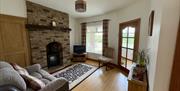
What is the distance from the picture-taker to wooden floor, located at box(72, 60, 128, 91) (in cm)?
270

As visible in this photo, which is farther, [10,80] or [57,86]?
[57,86]

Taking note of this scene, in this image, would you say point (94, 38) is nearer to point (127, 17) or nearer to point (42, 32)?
point (127, 17)

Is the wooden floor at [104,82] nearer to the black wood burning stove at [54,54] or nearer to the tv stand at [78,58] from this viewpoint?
the tv stand at [78,58]

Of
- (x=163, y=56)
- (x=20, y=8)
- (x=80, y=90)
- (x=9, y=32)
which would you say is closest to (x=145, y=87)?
(x=163, y=56)

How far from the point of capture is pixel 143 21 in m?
2.86

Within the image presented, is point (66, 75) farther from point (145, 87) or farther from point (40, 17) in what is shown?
point (145, 87)

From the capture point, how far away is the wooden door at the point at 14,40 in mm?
2691

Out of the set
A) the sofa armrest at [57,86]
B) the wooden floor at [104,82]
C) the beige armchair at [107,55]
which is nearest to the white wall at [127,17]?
the beige armchair at [107,55]

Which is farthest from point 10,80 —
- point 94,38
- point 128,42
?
point 94,38

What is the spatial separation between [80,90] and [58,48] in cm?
235

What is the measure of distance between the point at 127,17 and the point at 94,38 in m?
2.22

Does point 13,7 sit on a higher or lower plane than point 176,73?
higher

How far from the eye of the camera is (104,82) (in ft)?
9.91

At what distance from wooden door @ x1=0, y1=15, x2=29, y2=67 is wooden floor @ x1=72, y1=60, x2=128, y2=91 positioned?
6.41ft
